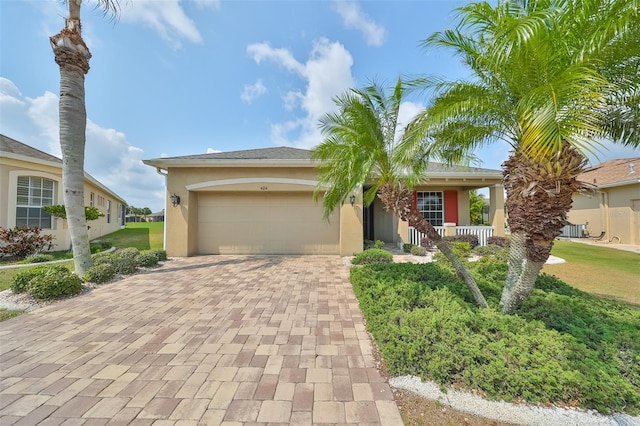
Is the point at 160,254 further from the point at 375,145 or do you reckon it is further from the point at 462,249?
the point at 462,249

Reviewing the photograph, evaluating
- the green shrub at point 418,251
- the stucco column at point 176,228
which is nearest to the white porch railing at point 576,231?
the green shrub at point 418,251

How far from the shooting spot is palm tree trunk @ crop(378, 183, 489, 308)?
4418 mm

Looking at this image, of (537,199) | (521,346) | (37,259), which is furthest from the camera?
(37,259)

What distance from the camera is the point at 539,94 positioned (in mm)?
2945

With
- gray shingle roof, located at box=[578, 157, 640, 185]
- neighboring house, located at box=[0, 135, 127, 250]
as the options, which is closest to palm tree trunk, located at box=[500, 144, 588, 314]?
neighboring house, located at box=[0, 135, 127, 250]

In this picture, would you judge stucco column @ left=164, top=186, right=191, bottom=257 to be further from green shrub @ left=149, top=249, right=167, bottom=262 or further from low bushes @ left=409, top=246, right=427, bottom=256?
low bushes @ left=409, top=246, right=427, bottom=256

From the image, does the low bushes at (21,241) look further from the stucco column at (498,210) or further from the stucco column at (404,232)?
the stucco column at (498,210)

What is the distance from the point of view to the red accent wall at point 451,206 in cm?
1308

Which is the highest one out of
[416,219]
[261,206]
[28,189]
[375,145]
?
[375,145]

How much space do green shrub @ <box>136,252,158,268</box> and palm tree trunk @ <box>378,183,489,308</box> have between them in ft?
26.9

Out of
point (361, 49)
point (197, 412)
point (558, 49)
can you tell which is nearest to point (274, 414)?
point (197, 412)

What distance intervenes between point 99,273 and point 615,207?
86.7 feet

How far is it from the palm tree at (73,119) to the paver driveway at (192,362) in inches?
81.4

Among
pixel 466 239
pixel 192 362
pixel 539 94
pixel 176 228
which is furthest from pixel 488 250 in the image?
pixel 176 228
